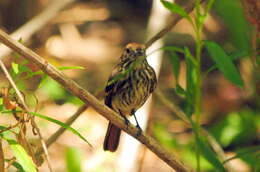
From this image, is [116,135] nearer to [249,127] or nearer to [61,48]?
[249,127]

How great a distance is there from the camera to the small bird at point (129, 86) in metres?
4.24

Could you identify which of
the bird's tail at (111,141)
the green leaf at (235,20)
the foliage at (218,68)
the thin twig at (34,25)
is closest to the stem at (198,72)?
the foliage at (218,68)

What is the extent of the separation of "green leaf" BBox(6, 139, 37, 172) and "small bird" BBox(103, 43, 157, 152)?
5.31 ft

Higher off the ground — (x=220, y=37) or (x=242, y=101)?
(x=220, y=37)

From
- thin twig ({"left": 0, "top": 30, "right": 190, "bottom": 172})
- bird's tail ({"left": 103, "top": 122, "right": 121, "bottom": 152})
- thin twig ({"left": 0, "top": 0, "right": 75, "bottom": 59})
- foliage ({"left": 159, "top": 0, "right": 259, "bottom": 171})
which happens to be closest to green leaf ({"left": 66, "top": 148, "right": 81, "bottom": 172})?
thin twig ({"left": 0, "top": 30, "right": 190, "bottom": 172})

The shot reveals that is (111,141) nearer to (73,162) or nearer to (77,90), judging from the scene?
(73,162)

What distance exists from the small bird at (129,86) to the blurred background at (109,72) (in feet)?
0.59

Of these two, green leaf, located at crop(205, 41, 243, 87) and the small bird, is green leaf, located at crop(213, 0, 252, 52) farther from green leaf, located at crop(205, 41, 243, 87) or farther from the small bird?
green leaf, located at crop(205, 41, 243, 87)

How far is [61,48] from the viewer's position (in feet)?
25.6

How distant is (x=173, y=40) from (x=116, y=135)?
336 cm

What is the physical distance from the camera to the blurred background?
17.4 feet

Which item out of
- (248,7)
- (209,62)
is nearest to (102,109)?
(248,7)

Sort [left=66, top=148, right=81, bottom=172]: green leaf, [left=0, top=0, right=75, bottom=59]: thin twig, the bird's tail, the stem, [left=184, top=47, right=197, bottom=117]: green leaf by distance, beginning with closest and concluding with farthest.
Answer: the stem → [left=184, top=47, right=197, bottom=117]: green leaf → [left=66, top=148, right=81, bottom=172]: green leaf → the bird's tail → [left=0, top=0, right=75, bottom=59]: thin twig

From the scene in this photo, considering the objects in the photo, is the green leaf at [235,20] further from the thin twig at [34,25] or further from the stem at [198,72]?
the stem at [198,72]
